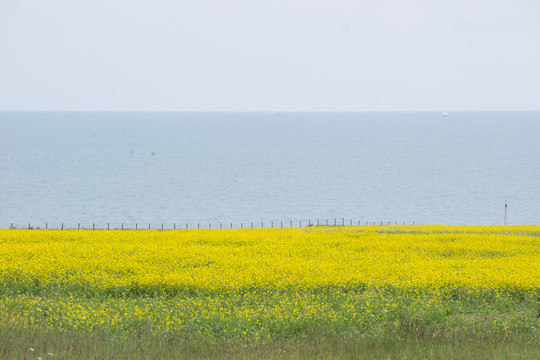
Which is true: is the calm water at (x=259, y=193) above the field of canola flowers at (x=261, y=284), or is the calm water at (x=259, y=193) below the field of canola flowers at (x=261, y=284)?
below

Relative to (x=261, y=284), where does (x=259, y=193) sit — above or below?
below

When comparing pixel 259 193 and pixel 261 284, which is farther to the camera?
pixel 259 193

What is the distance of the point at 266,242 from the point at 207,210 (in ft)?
263

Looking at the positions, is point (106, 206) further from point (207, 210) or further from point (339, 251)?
point (339, 251)

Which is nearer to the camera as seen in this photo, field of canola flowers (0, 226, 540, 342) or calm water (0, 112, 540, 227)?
field of canola flowers (0, 226, 540, 342)

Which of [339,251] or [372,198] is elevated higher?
[339,251]

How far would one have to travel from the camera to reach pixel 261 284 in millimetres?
25266

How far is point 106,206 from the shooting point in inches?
4710

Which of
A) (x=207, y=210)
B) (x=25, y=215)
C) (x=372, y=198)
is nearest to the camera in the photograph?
(x=25, y=215)

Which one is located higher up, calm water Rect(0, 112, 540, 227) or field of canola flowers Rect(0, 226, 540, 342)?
field of canola flowers Rect(0, 226, 540, 342)

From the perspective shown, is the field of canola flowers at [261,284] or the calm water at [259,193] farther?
the calm water at [259,193]

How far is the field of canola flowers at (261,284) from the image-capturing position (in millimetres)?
19719

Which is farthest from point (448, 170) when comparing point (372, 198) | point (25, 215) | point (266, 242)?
point (266, 242)

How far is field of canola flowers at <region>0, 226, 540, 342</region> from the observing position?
19.7m
